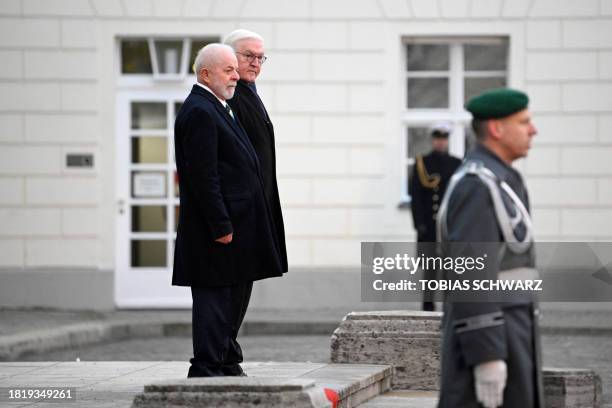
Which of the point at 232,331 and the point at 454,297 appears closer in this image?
the point at 454,297

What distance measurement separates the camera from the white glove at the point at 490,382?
15.3 feet

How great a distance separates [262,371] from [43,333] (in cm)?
491

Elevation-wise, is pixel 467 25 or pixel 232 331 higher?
pixel 467 25

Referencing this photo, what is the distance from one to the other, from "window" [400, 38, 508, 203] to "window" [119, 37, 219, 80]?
2.24 metres

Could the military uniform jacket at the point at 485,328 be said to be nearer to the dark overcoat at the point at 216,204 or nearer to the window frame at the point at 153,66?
the dark overcoat at the point at 216,204

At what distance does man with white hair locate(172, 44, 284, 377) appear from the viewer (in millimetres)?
7266

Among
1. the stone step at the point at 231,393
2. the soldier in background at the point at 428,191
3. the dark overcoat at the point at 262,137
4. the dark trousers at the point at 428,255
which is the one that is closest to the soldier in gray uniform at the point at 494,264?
the stone step at the point at 231,393

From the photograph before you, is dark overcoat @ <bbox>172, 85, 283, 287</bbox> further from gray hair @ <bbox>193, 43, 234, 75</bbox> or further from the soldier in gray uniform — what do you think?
the soldier in gray uniform

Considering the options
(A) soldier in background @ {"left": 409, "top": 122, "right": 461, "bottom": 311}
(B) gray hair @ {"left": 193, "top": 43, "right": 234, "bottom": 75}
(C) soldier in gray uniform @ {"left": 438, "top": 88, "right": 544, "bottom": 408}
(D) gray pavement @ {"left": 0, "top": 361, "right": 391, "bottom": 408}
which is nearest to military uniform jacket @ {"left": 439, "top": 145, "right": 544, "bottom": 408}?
(C) soldier in gray uniform @ {"left": 438, "top": 88, "right": 544, "bottom": 408}

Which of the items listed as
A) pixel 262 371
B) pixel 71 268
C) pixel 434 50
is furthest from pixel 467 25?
pixel 262 371

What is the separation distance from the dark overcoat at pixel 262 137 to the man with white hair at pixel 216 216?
0.66 feet

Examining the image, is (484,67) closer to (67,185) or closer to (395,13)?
(395,13)

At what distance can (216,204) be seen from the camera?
23.6 feet

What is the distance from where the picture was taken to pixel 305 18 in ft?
52.5
